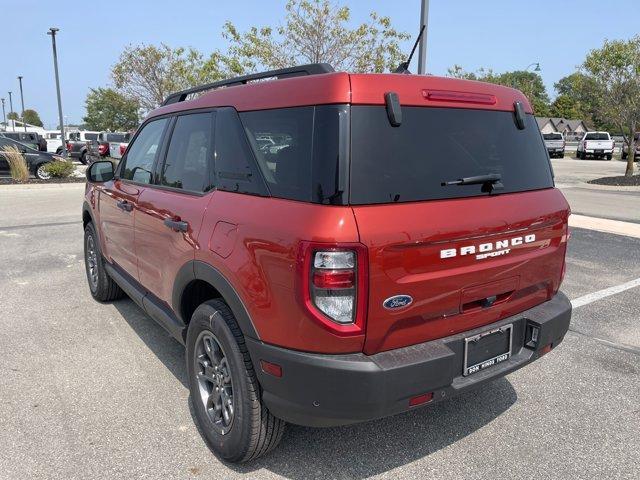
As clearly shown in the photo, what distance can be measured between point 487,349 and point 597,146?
127 feet

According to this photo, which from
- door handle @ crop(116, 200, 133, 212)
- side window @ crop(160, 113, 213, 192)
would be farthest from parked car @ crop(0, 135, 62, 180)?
side window @ crop(160, 113, 213, 192)

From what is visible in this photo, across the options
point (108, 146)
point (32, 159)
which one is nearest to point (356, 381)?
point (32, 159)

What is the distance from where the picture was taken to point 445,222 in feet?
7.49

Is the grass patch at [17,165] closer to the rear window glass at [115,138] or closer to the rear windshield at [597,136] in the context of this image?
the rear window glass at [115,138]

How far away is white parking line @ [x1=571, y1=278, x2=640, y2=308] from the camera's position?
5267 millimetres

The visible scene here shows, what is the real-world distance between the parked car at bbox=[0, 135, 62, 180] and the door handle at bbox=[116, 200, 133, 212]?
15181 mm

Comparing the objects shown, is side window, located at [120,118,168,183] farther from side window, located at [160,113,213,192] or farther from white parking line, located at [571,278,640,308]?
white parking line, located at [571,278,640,308]

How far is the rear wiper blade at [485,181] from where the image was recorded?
243 cm

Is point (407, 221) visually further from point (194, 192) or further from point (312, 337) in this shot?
point (194, 192)

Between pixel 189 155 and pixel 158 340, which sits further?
pixel 158 340

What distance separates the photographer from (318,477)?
2541 millimetres

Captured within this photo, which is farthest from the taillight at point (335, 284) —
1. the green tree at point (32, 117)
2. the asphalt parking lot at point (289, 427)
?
the green tree at point (32, 117)

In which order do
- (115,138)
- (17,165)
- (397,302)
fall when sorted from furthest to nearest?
(115,138) → (17,165) → (397,302)

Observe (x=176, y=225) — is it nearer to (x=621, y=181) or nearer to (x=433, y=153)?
(x=433, y=153)
